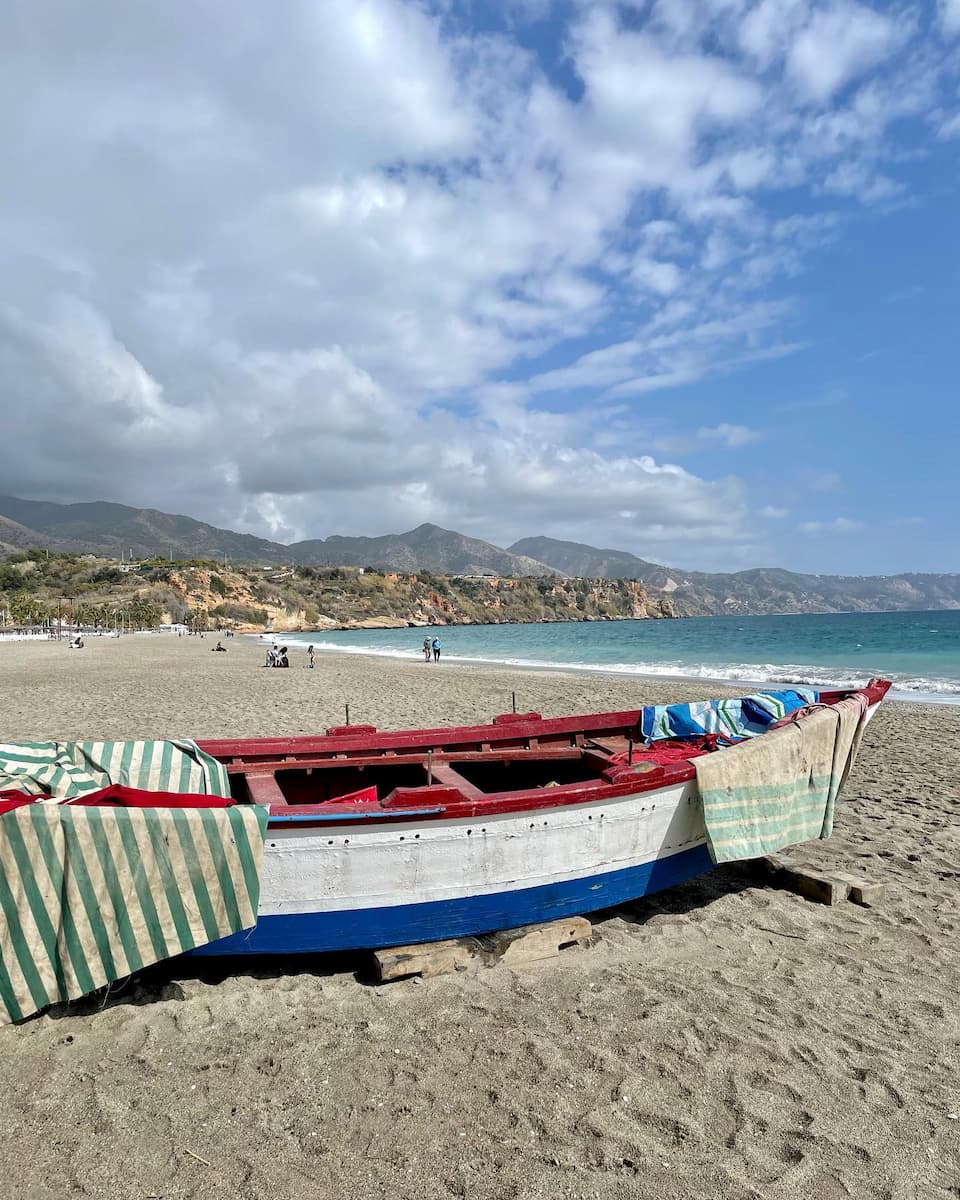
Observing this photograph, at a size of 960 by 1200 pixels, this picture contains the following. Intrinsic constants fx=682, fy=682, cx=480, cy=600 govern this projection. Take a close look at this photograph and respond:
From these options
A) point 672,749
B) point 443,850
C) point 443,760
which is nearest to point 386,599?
point 672,749

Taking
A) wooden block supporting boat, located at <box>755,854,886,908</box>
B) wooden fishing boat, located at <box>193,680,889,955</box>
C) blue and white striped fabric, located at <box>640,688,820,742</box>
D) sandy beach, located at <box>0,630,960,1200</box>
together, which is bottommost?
sandy beach, located at <box>0,630,960,1200</box>

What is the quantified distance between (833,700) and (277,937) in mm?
6497

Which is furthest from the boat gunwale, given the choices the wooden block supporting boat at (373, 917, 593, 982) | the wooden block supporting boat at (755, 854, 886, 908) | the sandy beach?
the wooden block supporting boat at (755, 854, 886, 908)

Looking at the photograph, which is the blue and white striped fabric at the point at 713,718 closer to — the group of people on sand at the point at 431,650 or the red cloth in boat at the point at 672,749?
the red cloth in boat at the point at 672,749

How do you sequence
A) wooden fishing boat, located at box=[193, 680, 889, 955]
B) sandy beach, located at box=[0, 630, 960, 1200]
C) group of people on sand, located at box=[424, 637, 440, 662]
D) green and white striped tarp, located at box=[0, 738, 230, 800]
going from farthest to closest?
group of people on sand, located at box=[424, 637, 440, 662] → green and white striped tarp, located at box=[0, 738, 230, 800] → wooden fishing boat, located at box=[193, 680, 889, 955] → sandy beach, located at box=[0, 630, 960, 1200]

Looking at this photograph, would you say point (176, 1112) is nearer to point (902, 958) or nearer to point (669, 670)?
point (902, 958)

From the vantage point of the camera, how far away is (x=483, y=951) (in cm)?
446

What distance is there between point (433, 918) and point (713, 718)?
4.55m

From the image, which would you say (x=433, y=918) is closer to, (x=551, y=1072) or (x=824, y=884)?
(x=551, y=1072)

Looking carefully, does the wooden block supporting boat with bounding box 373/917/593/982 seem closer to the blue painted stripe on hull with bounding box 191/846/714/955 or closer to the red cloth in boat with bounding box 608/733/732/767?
the blue painted stripe on hull with bounding box 191/846/714/955

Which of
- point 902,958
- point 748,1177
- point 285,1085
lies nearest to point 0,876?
point 285,1085

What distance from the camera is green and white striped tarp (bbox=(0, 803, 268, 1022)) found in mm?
3484

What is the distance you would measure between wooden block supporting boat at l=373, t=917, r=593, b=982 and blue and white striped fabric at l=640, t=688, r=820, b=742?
345cm

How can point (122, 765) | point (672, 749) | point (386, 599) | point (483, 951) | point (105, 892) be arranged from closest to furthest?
1. point (105, 892)
2. point (483, 951)
3. point (122, 765)
4. point (672, 749)
5. point (386, 599)
